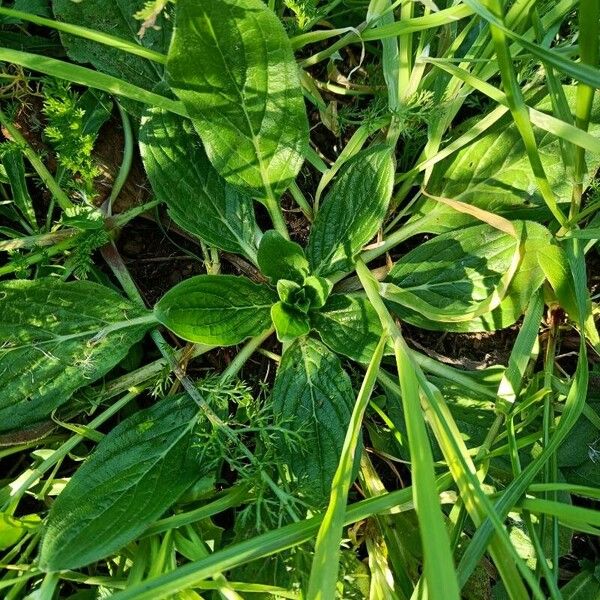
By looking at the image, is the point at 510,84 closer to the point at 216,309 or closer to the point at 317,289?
the point at 317,289

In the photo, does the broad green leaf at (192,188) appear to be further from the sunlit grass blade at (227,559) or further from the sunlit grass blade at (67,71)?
the sunlit grass blade at (227,559)

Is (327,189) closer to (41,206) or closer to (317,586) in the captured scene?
(41,206)

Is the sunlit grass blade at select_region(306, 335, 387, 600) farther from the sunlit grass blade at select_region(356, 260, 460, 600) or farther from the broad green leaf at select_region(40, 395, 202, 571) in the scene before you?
the broad green leaf at select_region(40, 395, 202, 571)

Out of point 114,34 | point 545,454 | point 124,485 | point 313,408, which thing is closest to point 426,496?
point 545,454

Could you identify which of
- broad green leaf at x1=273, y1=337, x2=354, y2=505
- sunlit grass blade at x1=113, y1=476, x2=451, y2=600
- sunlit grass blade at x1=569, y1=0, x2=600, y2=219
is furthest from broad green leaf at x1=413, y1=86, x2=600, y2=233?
sunlit grass blade at x1=113, y1=476, x2=451, y2=600

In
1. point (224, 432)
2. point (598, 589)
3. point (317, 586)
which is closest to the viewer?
point (317, 586)

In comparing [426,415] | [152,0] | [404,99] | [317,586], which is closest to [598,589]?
[426,415]
